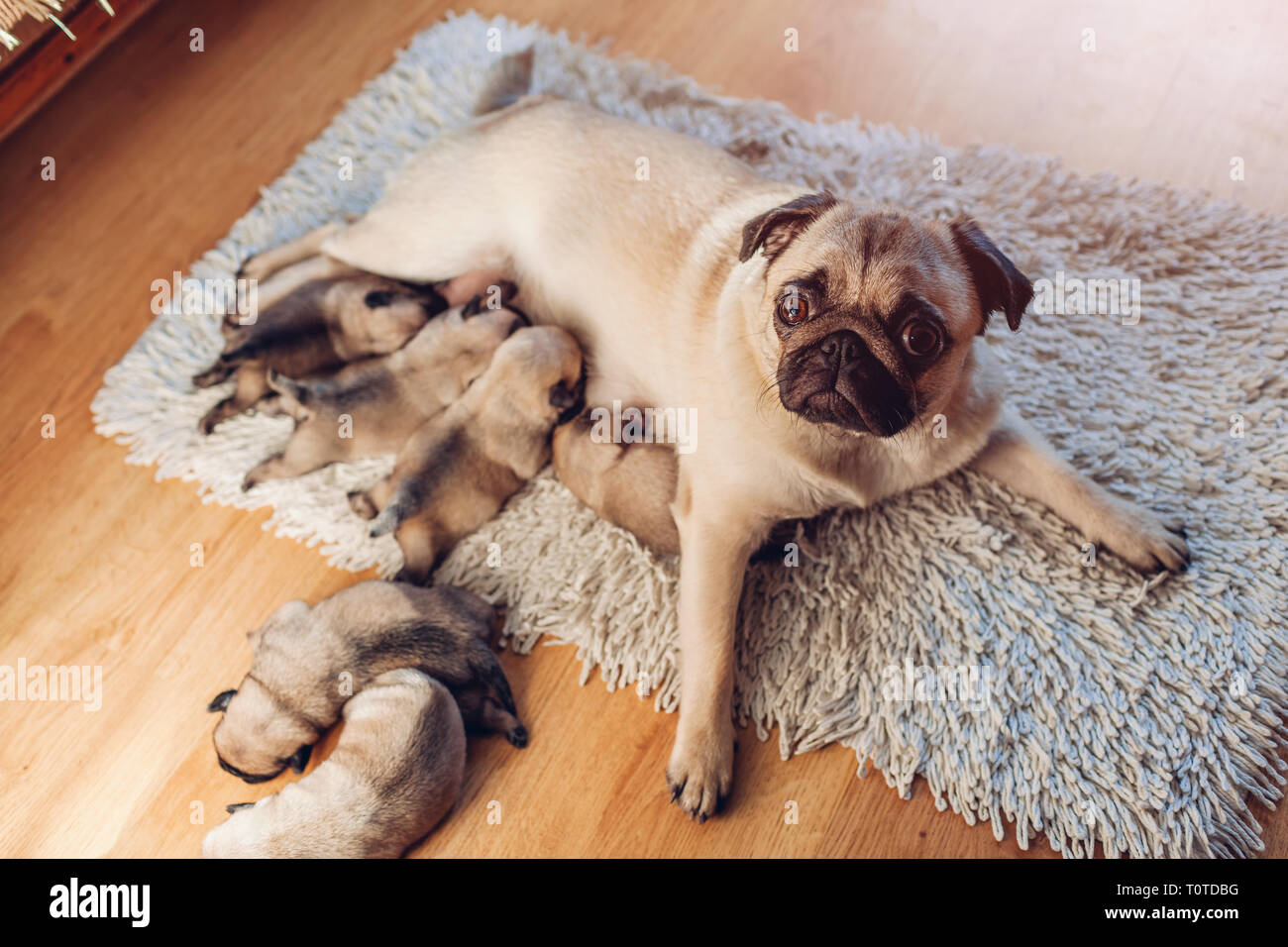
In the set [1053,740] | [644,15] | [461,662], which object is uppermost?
[644,15]

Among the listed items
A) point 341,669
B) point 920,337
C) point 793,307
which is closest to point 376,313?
point 341,669

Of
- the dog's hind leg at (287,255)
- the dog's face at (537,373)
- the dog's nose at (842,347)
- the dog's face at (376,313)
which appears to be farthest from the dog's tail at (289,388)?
the dog's nose at (842,347)

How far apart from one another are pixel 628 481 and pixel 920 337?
88cm

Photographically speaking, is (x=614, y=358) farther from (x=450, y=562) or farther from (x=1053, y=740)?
(x=1053, y=740)

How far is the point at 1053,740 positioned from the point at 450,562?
5.39 ft

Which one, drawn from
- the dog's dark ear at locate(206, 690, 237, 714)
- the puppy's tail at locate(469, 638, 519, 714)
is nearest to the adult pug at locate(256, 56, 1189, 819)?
the puppy's tail at locate(469, 638, 519, 714)

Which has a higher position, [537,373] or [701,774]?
[537,373]

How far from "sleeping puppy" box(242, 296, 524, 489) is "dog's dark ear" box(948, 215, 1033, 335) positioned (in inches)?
51.1

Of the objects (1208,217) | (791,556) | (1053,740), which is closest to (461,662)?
(791,556)

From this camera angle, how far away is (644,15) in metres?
3.59

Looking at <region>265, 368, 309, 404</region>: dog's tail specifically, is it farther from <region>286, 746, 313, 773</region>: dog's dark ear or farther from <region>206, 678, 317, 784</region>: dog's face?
<region>286, 746, 313, 773</region>: dog's dark ear

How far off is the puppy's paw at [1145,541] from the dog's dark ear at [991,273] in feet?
2.48

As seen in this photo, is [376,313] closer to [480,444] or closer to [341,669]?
[480,444]

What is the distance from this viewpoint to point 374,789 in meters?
2.00
